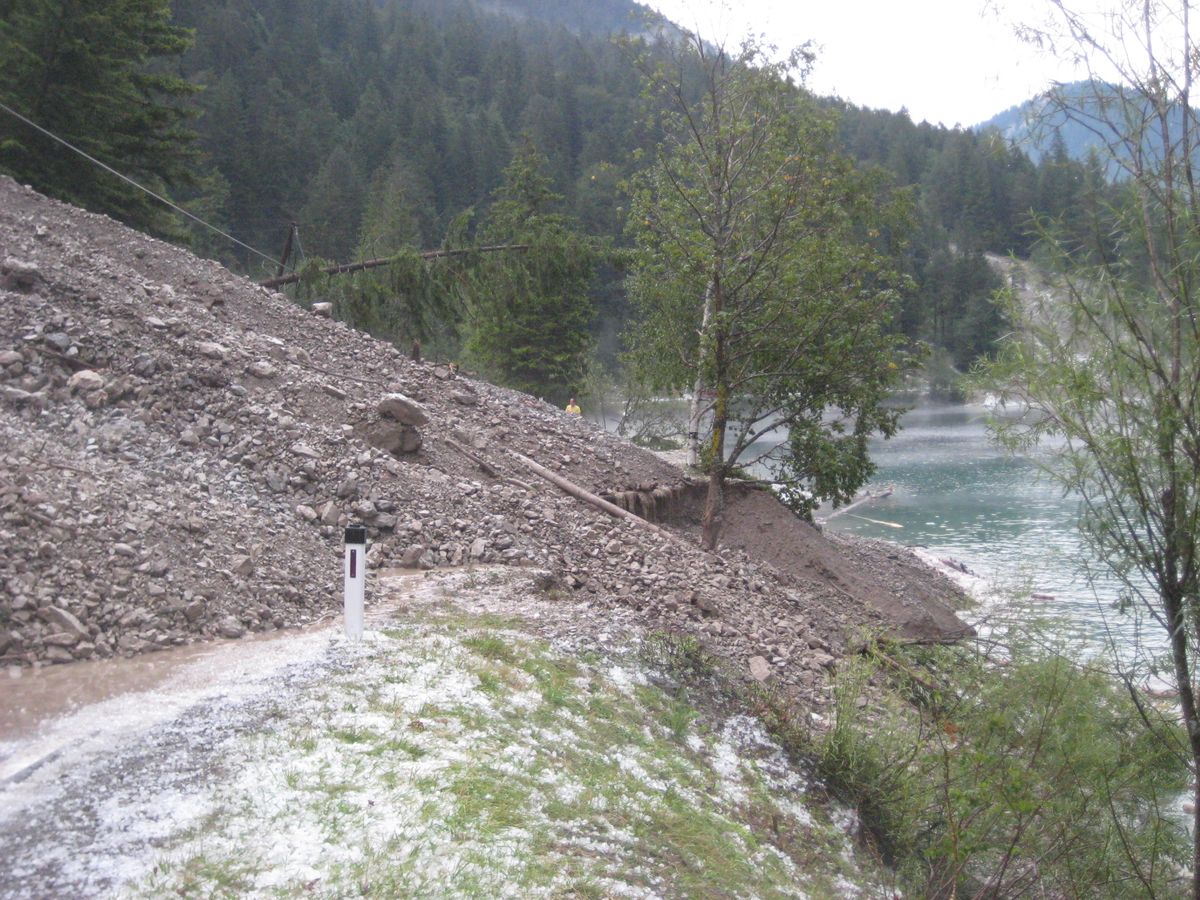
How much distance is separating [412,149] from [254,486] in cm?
6598

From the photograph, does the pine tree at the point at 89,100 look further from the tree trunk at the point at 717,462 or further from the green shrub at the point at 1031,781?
the green shrub at the point at 1031,781

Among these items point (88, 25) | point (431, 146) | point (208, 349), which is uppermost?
point (431, 146)

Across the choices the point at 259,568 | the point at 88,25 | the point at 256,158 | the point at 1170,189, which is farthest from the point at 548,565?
the point at 256,158

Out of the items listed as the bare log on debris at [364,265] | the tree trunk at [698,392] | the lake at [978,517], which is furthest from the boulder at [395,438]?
the bare log on debris at [364,265]

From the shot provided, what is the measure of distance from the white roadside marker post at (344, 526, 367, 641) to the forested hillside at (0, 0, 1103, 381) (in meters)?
11.6

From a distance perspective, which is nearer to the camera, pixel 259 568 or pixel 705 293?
pixel 259 568

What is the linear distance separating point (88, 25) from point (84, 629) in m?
16.4

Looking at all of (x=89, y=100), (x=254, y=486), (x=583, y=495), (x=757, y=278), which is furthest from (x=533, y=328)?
(x=254, y=486)

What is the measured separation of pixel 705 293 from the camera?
1529cm

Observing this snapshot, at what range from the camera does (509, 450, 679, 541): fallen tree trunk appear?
456 inches

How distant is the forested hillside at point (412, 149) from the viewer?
28094mm

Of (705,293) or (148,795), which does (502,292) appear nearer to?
(705,293)

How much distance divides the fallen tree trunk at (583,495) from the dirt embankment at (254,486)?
0.64ft

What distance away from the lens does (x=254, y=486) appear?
9078mm
